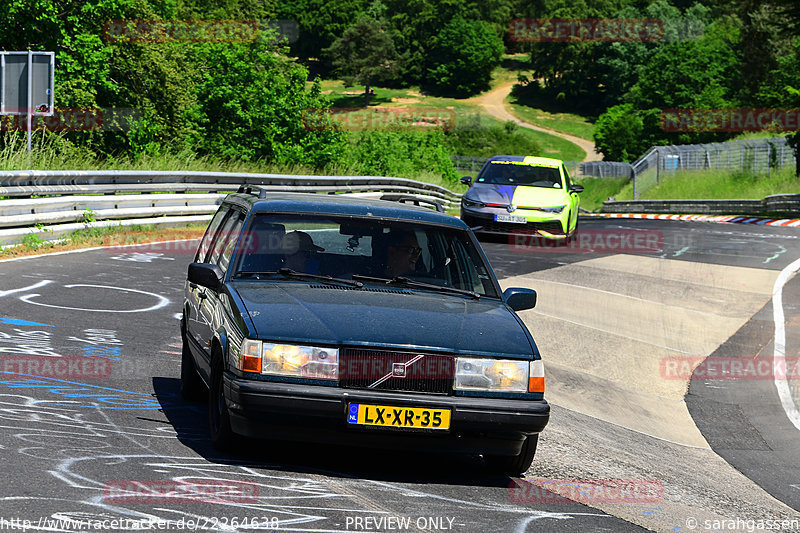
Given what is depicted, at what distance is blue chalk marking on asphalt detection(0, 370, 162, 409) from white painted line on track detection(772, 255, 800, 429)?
232 inches

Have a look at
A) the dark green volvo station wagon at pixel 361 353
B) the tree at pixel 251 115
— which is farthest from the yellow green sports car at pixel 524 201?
the tree at pixel 251 115

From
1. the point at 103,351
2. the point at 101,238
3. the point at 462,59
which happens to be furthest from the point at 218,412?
the point at 462,59

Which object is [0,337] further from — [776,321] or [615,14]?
[615,14]

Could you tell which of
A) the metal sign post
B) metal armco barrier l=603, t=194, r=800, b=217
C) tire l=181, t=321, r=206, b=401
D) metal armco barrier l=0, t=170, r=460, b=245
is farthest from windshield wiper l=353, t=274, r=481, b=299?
metal armco barrier l=603, t=194, r=800, b=217

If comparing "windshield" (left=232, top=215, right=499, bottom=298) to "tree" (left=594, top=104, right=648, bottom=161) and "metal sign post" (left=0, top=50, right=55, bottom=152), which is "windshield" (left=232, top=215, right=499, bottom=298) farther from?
"tree" (left=594, top=104, right=648, bottom=161)

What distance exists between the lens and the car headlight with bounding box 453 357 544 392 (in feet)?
18.6

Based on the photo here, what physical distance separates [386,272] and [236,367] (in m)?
1.40

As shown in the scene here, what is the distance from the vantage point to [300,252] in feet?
22.1

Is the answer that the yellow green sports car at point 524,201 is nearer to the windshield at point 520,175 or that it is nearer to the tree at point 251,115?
the windshield at point 520,175

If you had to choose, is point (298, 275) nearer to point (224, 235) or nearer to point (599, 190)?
point (224, 235)

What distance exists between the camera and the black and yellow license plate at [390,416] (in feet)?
18.1

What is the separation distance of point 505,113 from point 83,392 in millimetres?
130970

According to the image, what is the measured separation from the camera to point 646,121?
330 ft

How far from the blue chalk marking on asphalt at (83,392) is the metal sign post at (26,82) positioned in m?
13.4
